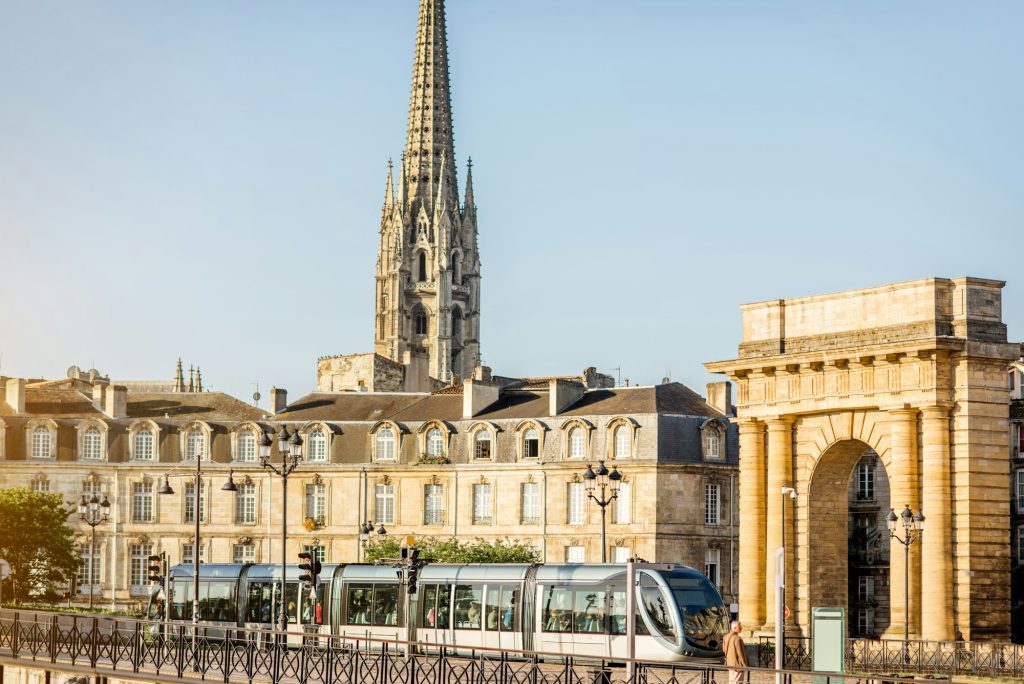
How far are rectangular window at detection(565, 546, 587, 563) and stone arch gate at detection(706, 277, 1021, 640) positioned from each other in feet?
92.8

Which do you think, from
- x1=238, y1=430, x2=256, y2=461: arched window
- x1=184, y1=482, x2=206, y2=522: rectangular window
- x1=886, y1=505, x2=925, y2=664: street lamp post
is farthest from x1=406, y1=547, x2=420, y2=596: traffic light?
x1=184, y1=482, x2=206, y2=522: rectangular window

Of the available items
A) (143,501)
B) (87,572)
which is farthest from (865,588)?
(87,572)

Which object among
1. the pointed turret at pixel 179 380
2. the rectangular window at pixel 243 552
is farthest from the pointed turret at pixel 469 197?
the rectangular window at pixel 243 552

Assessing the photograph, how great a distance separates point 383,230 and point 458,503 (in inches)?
3256

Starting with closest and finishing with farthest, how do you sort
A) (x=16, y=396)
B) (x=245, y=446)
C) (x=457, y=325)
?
(x=245, y=446)
(x=16, y=396)
(x=457, y=325)

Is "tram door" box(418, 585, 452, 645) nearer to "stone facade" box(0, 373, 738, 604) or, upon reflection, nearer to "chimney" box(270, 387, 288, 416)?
"stone facade" box(0, 373, 738, 604)

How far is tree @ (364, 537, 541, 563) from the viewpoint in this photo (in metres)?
76.8

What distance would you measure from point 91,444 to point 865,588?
34.6 metres

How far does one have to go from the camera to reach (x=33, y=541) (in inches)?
3088

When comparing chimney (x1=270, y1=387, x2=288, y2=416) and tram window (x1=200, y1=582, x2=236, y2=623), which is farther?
chimney (x1=270, y1=387, x2=288, y2=416)

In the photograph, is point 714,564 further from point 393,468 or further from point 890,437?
point 890,437

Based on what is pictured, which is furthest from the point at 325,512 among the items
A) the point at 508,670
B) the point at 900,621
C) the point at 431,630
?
the point at 508,670

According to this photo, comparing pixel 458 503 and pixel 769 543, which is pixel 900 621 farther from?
pixel 458 503

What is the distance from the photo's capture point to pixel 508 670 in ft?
115
